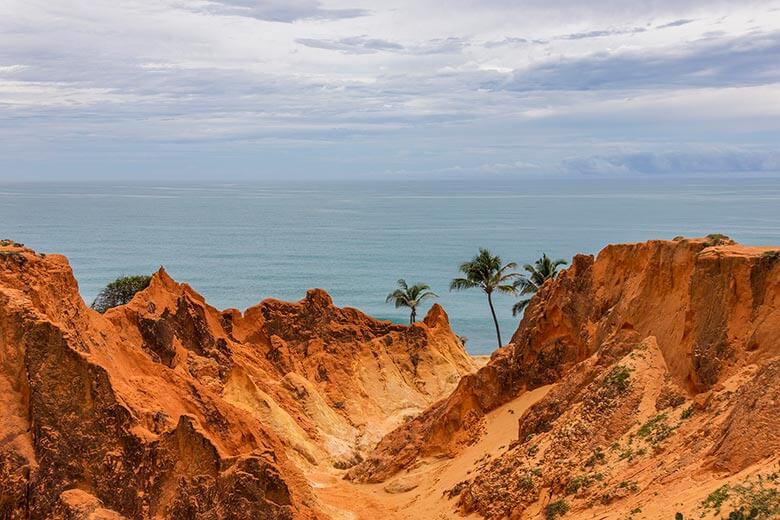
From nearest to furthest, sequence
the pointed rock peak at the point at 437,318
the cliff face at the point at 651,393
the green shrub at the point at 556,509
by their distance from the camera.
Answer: the cliff face at the point at 651,393 → the green shrub at the point at 556,509 → the pointed rock peak at the point at 437,318

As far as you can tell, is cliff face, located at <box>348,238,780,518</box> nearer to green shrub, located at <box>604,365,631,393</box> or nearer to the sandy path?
green shrub, located at <box>604,365,631,393</box>

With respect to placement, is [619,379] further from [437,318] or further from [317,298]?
[437,318]

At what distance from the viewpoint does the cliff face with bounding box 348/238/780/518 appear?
2577cm

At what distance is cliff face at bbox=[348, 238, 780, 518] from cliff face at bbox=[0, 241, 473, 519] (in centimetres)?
750

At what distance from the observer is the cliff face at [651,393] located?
25.8 metres

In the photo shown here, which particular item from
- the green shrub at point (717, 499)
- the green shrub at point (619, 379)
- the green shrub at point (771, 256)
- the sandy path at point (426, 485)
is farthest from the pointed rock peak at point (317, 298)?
the green shrub at point (717, 499)

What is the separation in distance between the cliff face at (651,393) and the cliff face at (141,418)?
7496 millimetres

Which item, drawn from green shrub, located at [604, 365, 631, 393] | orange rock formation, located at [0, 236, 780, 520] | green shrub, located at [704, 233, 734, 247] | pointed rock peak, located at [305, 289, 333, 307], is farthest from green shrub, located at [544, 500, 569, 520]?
pointed rock peak, located at [305, 289, 333, 307]

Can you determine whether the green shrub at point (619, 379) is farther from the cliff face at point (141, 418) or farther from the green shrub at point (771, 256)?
the cliff face at point (141, 418)

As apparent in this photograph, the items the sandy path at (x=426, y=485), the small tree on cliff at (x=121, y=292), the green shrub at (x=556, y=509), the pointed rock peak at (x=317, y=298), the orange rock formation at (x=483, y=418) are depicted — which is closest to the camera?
the orange rock formation at (x=483, y=418)

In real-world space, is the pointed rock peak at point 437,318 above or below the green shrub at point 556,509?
above

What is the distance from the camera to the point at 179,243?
17925 cm

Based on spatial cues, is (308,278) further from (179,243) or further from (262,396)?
(262,396)

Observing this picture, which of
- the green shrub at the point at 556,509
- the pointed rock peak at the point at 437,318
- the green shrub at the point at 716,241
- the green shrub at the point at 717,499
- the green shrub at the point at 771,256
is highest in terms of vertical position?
the green shrub at the point at 716,241
